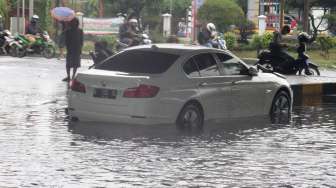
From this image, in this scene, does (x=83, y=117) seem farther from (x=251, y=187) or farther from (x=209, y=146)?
(x=251, y=187)

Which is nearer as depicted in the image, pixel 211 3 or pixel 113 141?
pixel 113 141

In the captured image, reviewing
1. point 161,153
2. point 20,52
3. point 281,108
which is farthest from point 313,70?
point 161,153

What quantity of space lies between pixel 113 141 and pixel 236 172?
2.78m

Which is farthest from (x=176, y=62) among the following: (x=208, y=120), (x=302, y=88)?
(x=302, y=88)

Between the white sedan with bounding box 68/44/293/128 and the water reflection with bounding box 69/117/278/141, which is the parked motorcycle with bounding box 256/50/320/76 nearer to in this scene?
the white sedan with bounding box 68/44/293/128

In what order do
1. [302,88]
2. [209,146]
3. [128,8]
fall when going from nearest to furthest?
1. [209,146]
2. [302,88]
3. [128,8]

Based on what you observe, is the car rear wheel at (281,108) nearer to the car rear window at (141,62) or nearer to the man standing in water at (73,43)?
the car rear window at (141,62)

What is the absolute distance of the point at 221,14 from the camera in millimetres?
56281

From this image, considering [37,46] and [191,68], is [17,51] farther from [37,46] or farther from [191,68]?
[191,68]

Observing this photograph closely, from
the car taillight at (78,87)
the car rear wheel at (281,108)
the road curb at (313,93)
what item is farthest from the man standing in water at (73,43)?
the car taillight at (78,87)

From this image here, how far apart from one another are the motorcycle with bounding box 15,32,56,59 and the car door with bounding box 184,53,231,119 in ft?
68.9

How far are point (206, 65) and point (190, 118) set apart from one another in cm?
102

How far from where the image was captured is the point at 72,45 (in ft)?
75.4

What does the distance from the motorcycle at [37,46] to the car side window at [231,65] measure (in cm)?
2051
